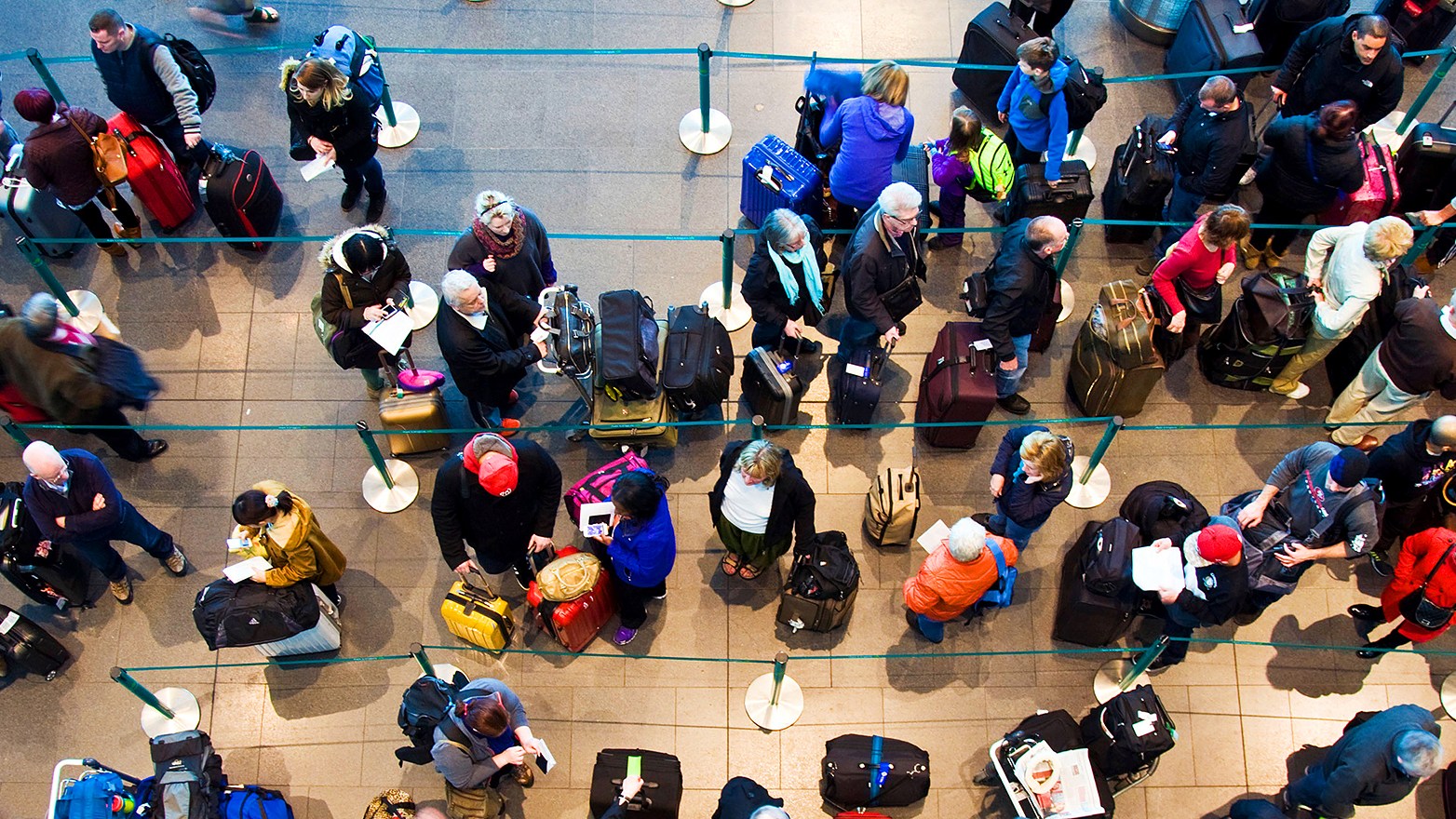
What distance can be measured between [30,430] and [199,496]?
1227 millimetres

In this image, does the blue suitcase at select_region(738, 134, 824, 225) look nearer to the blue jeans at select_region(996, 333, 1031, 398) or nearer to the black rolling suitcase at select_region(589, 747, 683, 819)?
the blue jeans at select_region(996, 333, 1031, 398)

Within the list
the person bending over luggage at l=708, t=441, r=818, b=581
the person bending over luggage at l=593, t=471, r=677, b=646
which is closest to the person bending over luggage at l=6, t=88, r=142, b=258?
the person bending over luggage at l=593, t=471, r=677, b=646

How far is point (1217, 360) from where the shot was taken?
8766mm

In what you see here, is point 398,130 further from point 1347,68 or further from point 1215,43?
point 1347,68

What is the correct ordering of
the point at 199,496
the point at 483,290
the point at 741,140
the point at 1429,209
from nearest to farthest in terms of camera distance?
the point at 483,290
the point at 199,496
the point at 1429,209
the point at 741,140

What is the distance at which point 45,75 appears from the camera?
30.3 feet

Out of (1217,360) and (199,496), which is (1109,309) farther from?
(199,496)

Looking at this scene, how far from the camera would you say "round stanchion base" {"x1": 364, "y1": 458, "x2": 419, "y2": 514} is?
27.4ft

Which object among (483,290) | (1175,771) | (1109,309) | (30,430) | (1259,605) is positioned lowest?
(1175,771)

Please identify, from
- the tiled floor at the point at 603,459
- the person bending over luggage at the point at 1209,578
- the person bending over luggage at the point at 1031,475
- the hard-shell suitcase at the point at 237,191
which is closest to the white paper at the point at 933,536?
the tiled floor at the point at 603,459

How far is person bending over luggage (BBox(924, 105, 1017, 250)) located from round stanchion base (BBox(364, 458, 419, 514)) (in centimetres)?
470

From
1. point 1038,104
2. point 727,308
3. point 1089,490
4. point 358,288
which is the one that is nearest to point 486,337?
point 358,288

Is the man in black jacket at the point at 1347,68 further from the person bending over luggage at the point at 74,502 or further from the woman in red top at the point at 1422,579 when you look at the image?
the person bending over luggage at the point at 74,502

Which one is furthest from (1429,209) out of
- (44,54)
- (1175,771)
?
(44,54)
